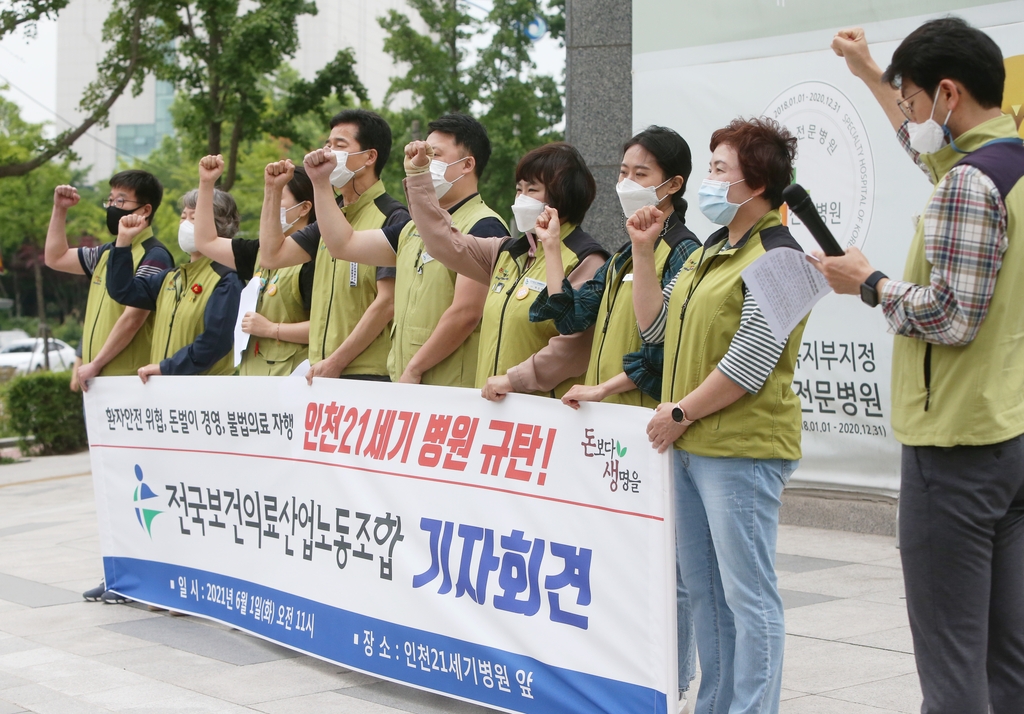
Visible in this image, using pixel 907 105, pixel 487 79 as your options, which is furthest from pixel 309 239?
pixel 487 79

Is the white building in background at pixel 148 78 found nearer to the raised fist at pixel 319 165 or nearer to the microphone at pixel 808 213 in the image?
the raised fist at pixel 319 165

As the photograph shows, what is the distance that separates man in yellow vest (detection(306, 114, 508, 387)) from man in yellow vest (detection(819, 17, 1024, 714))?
6.77 feet

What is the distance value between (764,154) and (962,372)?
1.04m

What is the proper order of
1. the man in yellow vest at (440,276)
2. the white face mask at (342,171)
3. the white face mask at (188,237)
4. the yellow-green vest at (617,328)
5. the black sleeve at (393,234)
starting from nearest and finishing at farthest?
the yellow-green vest at (617,328)
the man in yellow vest at (440,276)
the black sleeve at (393,234)
the white face mask at (342,171)
the white face mask at (188,237)

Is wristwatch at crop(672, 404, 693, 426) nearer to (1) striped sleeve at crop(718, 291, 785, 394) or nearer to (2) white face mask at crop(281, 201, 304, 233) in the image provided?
(1) striped sleeve at crop(718, 291, 785, 394)

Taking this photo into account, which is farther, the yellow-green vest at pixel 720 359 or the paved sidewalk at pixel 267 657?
the paved sidewalk at pixel 267 657

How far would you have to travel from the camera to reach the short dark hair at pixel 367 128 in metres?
5.30

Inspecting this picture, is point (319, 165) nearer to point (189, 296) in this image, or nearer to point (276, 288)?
point (276, 288)

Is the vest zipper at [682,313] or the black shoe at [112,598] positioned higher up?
the vest zipper at [682,313]

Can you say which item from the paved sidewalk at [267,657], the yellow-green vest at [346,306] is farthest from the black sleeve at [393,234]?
the paved sidewalk at [267,657]

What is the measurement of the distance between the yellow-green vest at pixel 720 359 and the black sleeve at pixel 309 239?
2301 mm

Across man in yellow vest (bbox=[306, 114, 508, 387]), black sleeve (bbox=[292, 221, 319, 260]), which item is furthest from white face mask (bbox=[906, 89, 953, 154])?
black sleeve (bbox=[292, 221, 319, 260])

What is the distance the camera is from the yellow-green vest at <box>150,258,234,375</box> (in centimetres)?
598

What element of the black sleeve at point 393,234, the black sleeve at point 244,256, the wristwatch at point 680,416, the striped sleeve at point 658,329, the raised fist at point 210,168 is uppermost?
the raised fist at point 210,168
